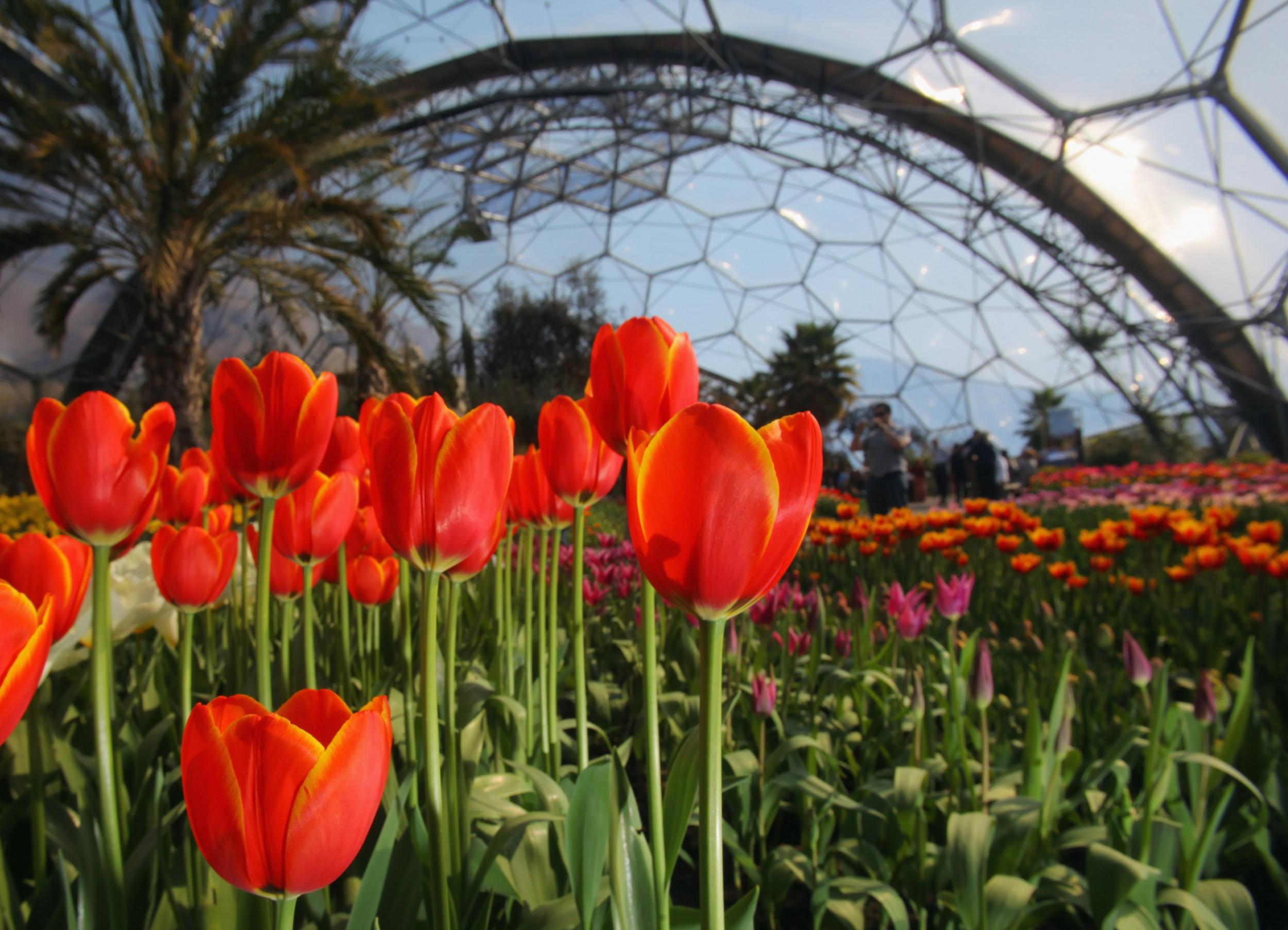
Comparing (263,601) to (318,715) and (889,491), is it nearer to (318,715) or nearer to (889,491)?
(318,715)

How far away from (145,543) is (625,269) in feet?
71.0

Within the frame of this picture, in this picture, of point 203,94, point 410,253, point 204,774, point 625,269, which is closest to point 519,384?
point 410,253

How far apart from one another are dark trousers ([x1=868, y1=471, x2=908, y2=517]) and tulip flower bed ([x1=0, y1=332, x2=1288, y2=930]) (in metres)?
3.41

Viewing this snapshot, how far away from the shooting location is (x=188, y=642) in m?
0.79

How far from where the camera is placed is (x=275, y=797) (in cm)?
36

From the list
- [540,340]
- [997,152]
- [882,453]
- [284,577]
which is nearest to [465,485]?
[284,577]

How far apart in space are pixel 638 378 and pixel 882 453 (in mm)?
5114

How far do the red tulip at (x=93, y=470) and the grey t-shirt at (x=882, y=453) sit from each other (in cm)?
512

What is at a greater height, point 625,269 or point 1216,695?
point 625,269

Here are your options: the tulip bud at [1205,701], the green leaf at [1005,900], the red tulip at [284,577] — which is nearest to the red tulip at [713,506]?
the red tulip at [284,577]

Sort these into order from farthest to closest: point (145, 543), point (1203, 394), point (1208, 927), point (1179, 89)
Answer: point (1203, 394) → point (1179, 89) → point (145, 543) → point (1208, 927)

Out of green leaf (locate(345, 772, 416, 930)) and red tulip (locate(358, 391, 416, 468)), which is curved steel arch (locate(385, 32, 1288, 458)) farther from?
green leaf (locate(345, 772, 416, 930))

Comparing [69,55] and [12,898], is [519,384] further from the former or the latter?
[12,898]

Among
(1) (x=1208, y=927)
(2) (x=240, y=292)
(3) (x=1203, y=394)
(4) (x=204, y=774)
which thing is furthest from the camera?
(2) (x=240, y=292)
